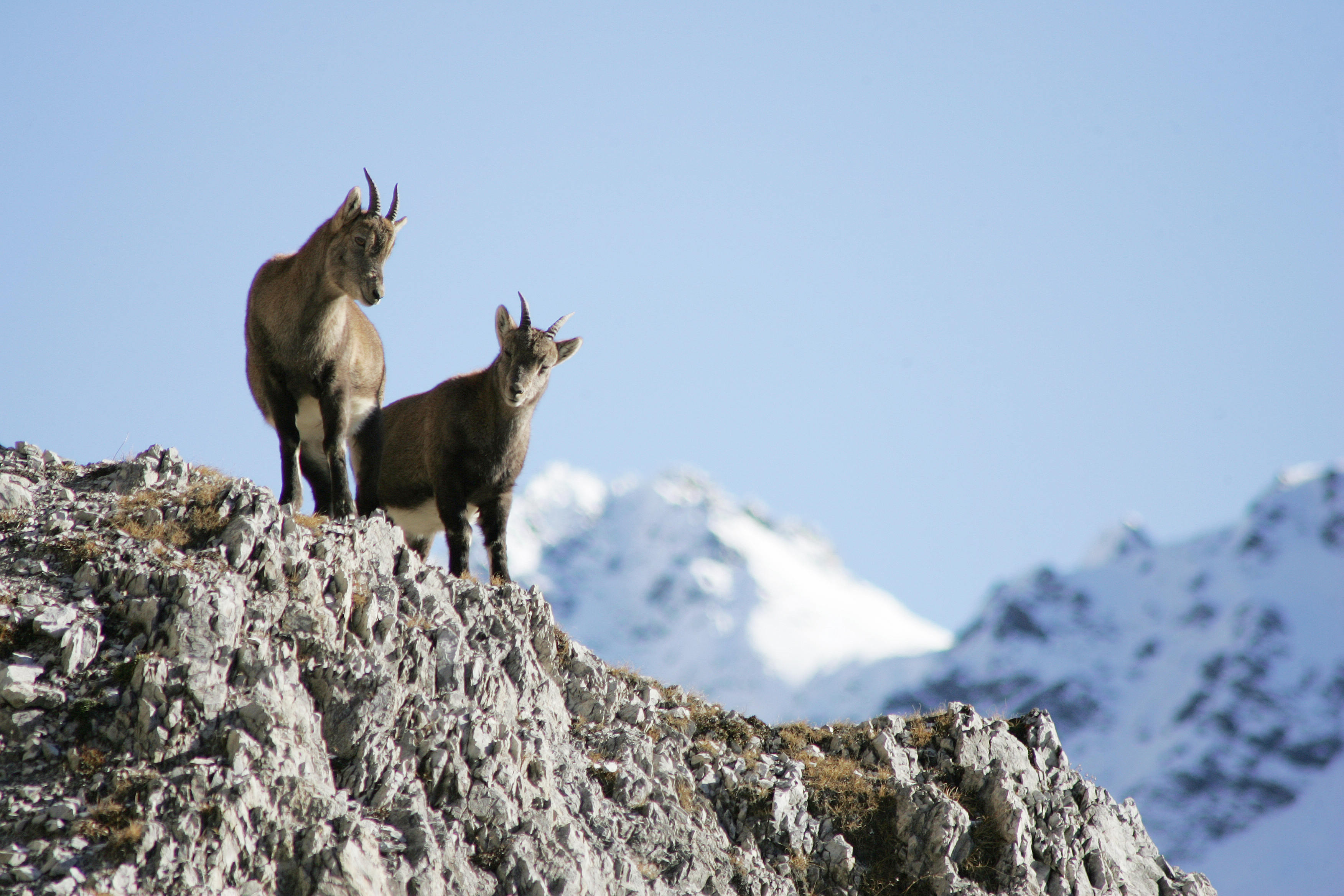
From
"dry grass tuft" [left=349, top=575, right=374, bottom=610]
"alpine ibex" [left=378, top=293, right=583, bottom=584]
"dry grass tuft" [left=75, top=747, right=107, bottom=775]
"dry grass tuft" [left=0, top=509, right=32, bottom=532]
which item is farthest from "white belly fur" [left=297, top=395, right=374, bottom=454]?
"dry grass tuft" [left=75, top=747, right=107, bottom=775]

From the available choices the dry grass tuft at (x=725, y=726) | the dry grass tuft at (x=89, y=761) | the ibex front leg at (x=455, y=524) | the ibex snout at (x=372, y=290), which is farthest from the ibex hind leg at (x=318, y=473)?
the dry grass tuft at (x=725, y=726)

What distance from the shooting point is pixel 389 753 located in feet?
46.1

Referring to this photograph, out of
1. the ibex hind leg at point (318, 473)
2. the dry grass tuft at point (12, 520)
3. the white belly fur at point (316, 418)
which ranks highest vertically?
the white belly fur at point (316, 418)

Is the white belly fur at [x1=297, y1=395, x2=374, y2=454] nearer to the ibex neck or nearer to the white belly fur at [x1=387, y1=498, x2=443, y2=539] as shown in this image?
the ibex neck

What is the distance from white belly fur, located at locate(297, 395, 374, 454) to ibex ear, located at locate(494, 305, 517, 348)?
2.29 m

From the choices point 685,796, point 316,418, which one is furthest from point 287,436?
point 685,796

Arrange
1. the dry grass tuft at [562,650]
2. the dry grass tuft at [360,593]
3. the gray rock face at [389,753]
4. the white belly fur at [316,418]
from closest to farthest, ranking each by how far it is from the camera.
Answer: the gray rock face at [389,753], the dry grass tuft at [360,593], the white belly fur at [316,418], the dry grass tuft at [562,650]

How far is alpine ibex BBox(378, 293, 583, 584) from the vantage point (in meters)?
18.3

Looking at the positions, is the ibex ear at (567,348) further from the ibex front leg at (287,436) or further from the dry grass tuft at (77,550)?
the dry grass tuft at (77,550)

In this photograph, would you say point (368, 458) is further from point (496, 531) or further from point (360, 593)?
point (360, 593)

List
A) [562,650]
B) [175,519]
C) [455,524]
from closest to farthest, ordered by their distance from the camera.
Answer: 1. [175,519]
2. [562,650]
3. [455,524]

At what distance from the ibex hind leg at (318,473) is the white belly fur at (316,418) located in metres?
0.05

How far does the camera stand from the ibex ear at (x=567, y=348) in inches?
757

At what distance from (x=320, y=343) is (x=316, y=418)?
3.26 ft
